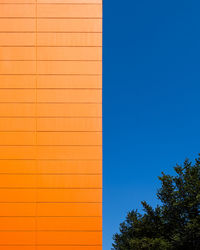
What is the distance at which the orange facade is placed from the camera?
976 centimetres

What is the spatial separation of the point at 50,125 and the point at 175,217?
20.4 metres

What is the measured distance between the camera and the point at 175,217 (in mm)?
27594

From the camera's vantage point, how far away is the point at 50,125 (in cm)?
1025

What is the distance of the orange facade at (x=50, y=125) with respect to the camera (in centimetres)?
976

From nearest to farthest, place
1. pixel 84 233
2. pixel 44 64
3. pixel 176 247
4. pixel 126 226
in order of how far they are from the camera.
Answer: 1. pixel 84 233
2. pixel 44 64
3. pixel 176 247
4. pixel 126 226

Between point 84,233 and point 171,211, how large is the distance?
63.7ft

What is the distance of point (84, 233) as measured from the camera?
978cm

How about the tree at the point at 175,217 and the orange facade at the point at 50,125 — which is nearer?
the orange facade at the point at 50,125

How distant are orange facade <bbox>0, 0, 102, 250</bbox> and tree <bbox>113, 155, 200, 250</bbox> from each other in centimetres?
1758

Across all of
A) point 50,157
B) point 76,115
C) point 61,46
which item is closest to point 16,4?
point 61,46

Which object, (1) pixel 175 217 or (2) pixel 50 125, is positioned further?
(1) pixel 175 217

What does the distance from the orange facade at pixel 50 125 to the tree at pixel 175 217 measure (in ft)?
57.7

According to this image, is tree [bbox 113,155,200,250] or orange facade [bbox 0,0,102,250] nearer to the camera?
orange facade [bbox 0,0,102,250]

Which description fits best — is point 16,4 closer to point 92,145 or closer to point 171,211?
point 92,145
